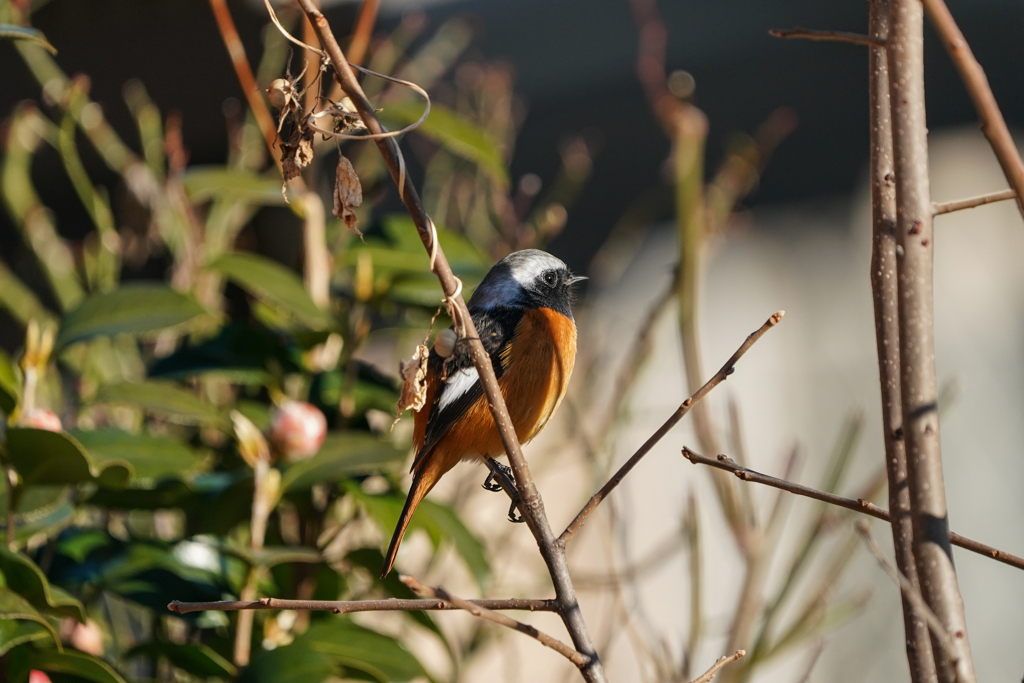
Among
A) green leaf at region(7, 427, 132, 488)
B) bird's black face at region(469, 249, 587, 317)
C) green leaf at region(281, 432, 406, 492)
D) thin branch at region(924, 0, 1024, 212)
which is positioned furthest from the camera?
bird's black face at region(469, 249, 587, 317)

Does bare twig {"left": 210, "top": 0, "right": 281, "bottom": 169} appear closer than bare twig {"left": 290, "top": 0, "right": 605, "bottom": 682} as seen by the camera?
No

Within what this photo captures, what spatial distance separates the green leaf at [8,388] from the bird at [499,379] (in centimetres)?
64

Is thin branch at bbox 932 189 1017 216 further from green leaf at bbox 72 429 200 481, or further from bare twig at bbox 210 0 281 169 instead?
bare twig at bbox 210 0 281 169

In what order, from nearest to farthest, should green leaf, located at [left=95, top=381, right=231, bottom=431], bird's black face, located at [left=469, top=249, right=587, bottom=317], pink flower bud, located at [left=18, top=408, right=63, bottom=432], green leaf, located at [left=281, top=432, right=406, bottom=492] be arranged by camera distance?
1. pink flower bud, located at [left=18, top=408, right=63, bottom=432]
2. green leaf, located at [left=281, top=432, right=406, bottom=492]
3. green leaf, located at [left=95, top=381, right=231, bottom=431]
4. bird's black face, located at [left=469, top=249, right=587, bottom=317]

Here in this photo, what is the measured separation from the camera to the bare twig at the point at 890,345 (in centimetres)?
79

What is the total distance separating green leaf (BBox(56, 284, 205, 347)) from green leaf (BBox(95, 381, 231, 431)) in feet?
0.32

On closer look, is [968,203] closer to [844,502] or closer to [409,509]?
[844,502]

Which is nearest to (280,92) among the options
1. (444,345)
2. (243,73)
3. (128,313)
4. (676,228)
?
(444,345)

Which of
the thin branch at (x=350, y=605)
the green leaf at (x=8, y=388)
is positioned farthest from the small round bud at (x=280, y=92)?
the green leaf at (x=8, y=388)

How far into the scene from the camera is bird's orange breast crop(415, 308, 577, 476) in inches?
62.8

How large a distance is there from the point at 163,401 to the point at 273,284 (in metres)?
0.28

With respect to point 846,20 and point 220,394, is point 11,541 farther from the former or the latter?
point 846,20

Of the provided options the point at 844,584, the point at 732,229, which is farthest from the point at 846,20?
the point at 844,584

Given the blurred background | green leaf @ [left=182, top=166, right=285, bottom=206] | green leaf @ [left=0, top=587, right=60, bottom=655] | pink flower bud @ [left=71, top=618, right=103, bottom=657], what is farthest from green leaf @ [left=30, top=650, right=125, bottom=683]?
the blurred background
